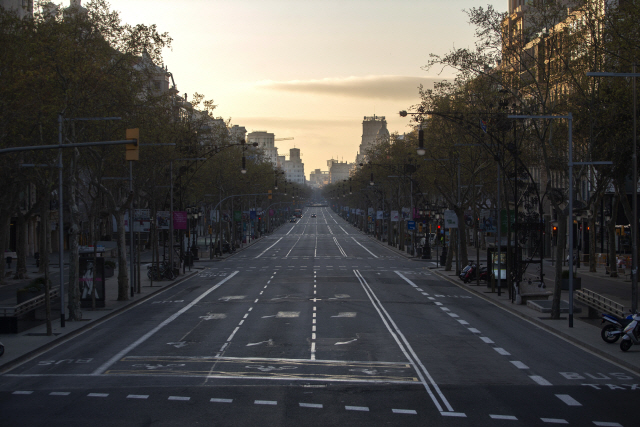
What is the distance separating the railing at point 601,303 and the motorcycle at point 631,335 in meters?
2.28

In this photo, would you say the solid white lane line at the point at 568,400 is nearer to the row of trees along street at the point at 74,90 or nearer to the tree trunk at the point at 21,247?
the row of trees along street at the point at 74,90

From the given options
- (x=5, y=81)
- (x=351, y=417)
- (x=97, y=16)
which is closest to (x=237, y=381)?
(x=351, y=417)

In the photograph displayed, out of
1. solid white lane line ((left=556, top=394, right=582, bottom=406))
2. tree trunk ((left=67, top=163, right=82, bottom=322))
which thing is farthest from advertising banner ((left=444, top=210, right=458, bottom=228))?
solid white lane line ((left=556, top=394, right=582, bottom=406))

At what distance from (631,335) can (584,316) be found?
8.65 metres

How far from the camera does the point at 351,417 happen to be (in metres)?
13.6

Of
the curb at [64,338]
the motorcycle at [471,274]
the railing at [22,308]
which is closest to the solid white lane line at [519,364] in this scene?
the curb at [64,338]

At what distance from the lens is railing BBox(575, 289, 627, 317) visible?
76.2 ft

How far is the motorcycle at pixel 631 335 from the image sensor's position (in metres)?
20.1

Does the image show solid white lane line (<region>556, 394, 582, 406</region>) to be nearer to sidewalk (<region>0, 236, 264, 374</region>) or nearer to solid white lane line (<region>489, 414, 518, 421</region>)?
solid white lane line (<region>489, 414, 518, 421</region>)

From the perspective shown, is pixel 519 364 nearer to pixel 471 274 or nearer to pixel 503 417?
pixel 503 417

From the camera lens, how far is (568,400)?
15023 millimetres

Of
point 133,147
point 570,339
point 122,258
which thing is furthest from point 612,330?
point 122,258

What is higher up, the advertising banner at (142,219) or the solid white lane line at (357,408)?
the advertising banner at (142,219)

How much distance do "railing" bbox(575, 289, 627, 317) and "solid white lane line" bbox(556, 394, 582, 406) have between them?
8736mm
